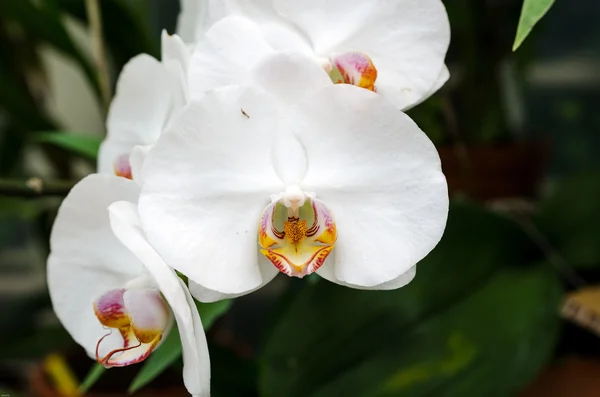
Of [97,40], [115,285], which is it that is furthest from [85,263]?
[97,40]

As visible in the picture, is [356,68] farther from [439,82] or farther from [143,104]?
[143,104]

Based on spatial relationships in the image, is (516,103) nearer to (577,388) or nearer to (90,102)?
(577,388)

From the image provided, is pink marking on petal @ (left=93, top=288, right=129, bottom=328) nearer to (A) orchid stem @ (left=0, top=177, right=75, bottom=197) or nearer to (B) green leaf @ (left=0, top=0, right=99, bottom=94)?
(A) orchid stem @ (left=0, top=177, right=75, bottom=197)

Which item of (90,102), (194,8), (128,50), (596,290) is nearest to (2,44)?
(90,102)

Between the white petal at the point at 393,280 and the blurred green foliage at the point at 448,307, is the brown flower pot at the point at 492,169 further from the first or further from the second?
the white petal at the point at 393,280

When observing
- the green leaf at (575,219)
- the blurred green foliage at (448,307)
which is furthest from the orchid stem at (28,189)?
the green leaf at (575,219)

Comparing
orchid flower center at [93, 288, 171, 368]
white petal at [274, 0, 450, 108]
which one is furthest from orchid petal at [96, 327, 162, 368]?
white petal at [274, 0, 450, 108]
